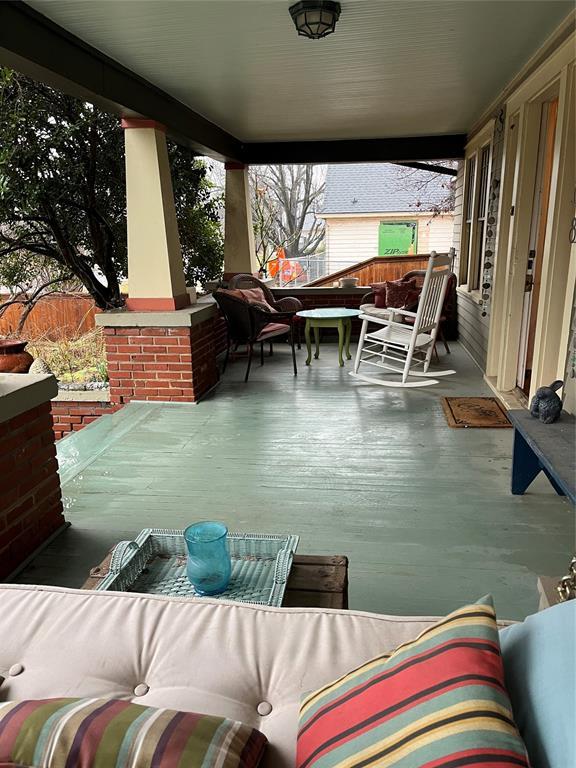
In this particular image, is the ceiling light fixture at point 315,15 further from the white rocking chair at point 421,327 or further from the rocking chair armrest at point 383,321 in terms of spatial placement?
the rocking chair armrest at point 383,321

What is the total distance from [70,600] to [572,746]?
40.4 inches

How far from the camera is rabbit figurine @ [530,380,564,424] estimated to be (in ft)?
8.38

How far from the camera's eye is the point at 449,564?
215 cm

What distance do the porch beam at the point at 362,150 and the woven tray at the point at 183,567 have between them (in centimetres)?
597

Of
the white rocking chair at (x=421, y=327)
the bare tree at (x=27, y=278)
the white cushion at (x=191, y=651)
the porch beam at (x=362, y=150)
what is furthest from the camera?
the porch beam at (x=362, y=150)

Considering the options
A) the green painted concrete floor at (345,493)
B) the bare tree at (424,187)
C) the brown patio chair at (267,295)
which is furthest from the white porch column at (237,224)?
the bare tree at (424,187)

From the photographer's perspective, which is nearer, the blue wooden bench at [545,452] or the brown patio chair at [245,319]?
the blue wooden bench at [545,452]

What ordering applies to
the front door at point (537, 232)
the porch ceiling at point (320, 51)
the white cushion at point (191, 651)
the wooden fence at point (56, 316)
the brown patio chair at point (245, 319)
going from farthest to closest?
the wooden fence at point (56, 316) → the brown patio chair at point (245, 319) → the front door at point (537, 232) → the porch ceiling at point (320, 51) → the white cushion at point (191, 651)

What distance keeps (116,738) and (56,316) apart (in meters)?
7.33

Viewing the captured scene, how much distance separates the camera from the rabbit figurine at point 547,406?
255 cm

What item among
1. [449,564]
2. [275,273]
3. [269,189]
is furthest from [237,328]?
[269,189]

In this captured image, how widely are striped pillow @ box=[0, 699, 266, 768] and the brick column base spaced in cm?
354

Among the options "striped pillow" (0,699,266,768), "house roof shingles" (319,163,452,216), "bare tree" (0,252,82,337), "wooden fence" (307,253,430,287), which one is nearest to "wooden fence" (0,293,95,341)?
Answer: "bare tree" (0,252,82,337)

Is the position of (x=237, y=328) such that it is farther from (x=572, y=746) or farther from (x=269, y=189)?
(x=269, y=189)
